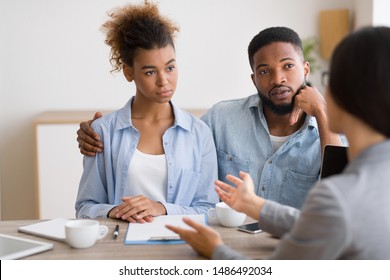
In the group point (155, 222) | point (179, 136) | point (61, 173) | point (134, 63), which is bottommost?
point (61, 173)

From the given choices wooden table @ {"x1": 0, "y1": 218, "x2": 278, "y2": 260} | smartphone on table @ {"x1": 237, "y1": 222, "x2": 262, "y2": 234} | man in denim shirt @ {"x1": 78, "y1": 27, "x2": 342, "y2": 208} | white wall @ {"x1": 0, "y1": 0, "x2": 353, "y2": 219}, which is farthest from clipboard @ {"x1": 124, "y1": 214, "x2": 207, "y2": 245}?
white wall @ {"x1": 0, "y1": 0, "x2": 353, "y2": 219}

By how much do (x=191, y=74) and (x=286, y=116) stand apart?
1.91 metres

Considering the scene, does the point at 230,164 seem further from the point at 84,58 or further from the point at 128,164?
the point at 84,58

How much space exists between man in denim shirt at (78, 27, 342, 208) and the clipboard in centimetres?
42

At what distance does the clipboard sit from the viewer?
144 centimetres

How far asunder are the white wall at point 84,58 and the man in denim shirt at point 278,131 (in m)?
1.80

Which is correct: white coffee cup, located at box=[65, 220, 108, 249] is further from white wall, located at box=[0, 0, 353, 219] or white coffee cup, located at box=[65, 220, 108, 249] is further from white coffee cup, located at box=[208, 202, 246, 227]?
white wall, located at box=[0, 0, 353, 219]

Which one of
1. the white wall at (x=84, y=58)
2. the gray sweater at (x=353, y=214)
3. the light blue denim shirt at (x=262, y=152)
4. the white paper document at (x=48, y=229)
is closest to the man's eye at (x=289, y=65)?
the light blue denim shirt at (x=262, y=152)

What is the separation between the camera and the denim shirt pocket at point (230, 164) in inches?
83.4

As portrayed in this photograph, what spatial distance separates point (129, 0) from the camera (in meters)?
3.88

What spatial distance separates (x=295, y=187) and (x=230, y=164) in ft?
0.86

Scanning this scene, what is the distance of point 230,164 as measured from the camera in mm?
2139
